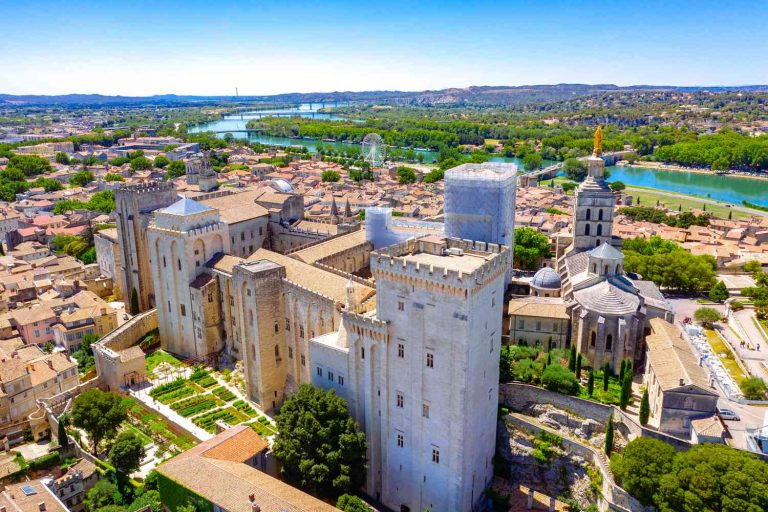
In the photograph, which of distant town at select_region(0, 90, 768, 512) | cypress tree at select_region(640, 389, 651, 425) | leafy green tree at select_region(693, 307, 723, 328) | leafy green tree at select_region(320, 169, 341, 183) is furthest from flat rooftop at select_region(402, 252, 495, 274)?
leafy green tree at select_region(320, 169, 341, 183)

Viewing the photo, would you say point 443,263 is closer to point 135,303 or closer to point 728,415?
point 728,415

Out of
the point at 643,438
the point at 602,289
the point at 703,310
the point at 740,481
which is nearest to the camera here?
the point at 740,481

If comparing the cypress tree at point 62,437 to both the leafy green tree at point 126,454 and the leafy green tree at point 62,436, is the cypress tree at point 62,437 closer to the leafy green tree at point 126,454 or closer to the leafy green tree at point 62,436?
the leafy green tree at point 62,436

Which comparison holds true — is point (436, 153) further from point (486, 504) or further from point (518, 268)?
point (486, 504)

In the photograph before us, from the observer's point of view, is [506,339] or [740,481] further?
[506,339]

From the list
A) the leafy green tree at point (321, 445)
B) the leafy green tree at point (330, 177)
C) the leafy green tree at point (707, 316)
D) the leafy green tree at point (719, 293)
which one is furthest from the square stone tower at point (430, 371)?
the leafy green tree at point (330, 177)

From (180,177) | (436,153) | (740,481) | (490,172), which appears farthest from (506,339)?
(436,153)

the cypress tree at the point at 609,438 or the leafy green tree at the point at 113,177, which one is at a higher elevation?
the leafy green tree at the point at 113,177

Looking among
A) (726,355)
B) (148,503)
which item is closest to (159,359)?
(148,503)
